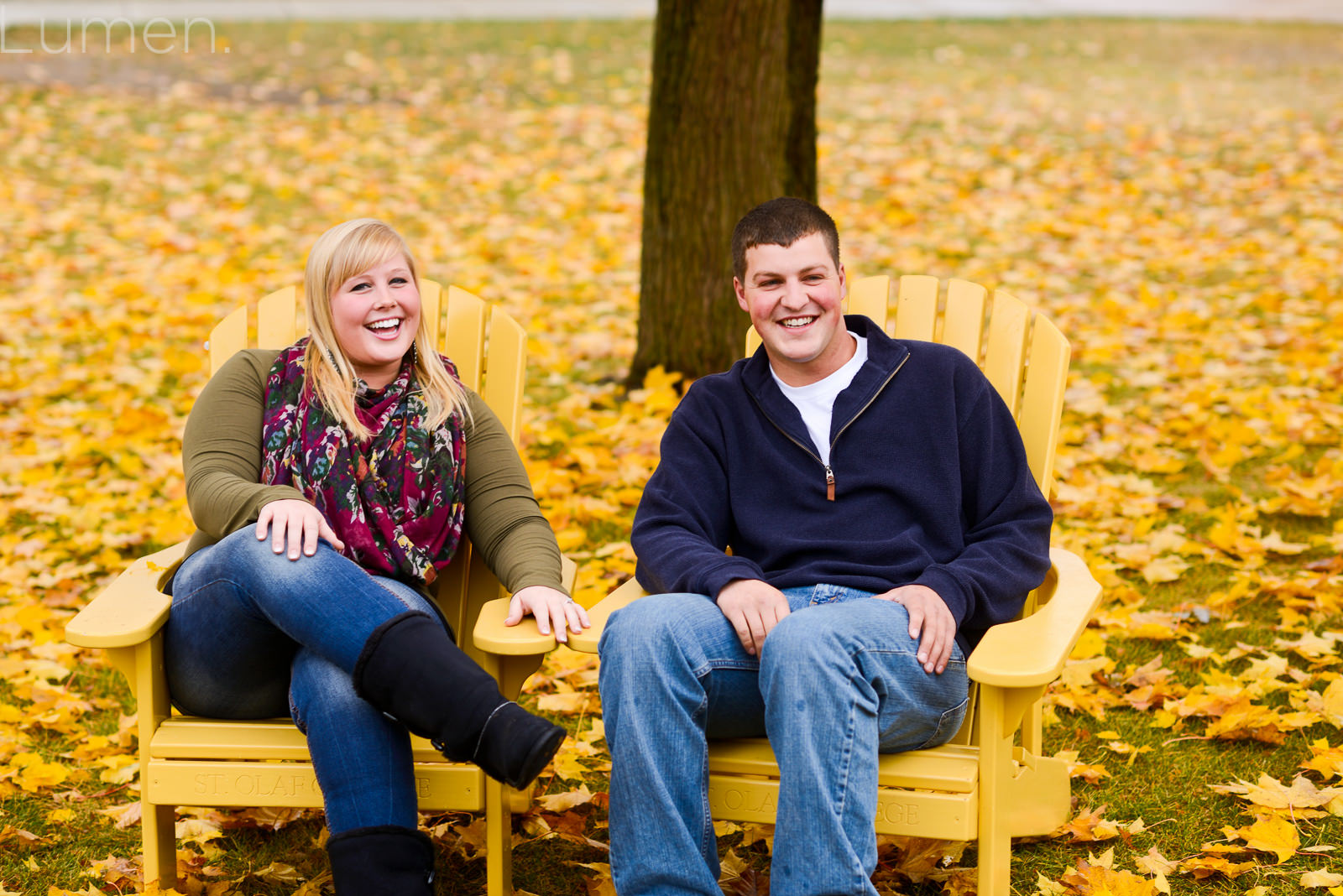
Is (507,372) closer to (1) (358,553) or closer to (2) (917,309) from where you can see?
(1) (358,553)

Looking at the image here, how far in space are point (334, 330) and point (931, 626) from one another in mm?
1381

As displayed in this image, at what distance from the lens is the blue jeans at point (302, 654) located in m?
2.32

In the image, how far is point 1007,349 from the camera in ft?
10.0

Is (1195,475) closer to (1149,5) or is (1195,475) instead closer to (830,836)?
(830,836)

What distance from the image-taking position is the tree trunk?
5145 millimetres

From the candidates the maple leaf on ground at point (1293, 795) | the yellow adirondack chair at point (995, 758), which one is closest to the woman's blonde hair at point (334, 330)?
the yellow adirondack chair at point (995, 758)

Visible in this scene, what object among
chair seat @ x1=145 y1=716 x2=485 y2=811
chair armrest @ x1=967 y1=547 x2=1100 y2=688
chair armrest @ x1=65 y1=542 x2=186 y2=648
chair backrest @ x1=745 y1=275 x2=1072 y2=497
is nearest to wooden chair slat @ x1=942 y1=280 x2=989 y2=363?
chair backrest @ x1=745 y1=275 x2=1072 y2=497

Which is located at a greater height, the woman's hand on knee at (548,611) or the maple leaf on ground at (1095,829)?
the woman's hand on knee at (548,611)

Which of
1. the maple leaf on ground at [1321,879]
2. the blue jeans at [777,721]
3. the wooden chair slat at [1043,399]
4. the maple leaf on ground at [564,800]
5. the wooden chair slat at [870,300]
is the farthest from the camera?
the wooden chair slat at [870,300]

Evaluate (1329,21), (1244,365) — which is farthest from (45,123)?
(1329,21)

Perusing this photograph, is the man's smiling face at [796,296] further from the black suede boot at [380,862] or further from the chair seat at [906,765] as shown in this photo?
the black suede boot at [380,862]

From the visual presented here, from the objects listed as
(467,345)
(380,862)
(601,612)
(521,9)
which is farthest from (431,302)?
(521,9)

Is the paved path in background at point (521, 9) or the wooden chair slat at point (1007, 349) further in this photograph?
the paved path in background at point (521, 9)

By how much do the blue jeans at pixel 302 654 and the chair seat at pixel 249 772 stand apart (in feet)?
0.22
